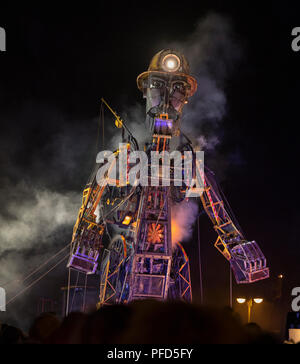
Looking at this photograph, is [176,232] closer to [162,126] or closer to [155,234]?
[155,234]

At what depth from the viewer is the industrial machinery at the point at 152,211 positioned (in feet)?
41.9

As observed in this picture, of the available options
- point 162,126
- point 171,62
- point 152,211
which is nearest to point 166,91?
point 171,62

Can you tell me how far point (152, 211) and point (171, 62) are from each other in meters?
5.39

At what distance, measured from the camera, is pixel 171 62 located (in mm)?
13609

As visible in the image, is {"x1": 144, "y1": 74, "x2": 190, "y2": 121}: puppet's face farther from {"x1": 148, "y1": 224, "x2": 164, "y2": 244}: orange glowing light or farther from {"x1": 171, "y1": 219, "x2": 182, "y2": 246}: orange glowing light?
{"x1": 171, "y1": 219, "x2": 182, "y2": 246}: orange glowing light

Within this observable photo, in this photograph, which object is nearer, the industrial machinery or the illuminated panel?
the industrial machinery

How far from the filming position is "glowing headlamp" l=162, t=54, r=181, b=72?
13578mm

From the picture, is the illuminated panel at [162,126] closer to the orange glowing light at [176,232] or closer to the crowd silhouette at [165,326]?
the orange glowing light at [176,232]

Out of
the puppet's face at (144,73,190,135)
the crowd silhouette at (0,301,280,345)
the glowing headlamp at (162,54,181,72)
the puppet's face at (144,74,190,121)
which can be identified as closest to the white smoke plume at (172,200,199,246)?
the puppet's face at (144,73,190,135)

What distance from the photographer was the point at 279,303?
57.7 feet

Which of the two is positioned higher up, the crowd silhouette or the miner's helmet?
the miner's helmet
